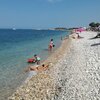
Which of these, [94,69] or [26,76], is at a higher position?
[94,69]

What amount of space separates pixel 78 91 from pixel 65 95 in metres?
0.68

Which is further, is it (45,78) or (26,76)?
(26,76)

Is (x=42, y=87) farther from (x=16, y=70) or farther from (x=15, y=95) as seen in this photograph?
(x=16, y=70)

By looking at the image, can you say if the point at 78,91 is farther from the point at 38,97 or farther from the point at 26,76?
the point at 26,76

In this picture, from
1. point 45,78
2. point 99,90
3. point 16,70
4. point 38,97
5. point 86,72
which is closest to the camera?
point 99,90

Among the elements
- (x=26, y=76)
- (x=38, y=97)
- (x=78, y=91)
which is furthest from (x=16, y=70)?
(x=78, y=91)

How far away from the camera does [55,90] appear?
1495 centimetres

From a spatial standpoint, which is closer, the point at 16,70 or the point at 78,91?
the point at 78,91

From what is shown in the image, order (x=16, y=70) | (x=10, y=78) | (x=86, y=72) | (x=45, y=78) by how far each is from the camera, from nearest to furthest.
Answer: (x=86, y=72) → (x=45, y=78) → (x=10, y=78) → (x=16, y=70)

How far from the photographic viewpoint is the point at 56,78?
1805 centimetres

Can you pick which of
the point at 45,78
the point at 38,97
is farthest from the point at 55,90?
the point at 45,78

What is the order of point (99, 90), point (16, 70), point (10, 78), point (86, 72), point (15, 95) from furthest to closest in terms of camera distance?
point (16, 70) → point (10, 78) → point (86, 72) → point (15, 95) → point (99, 90)

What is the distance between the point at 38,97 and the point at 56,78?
3.89 meters

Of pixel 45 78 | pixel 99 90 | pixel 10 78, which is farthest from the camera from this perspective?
pixel 10 78
